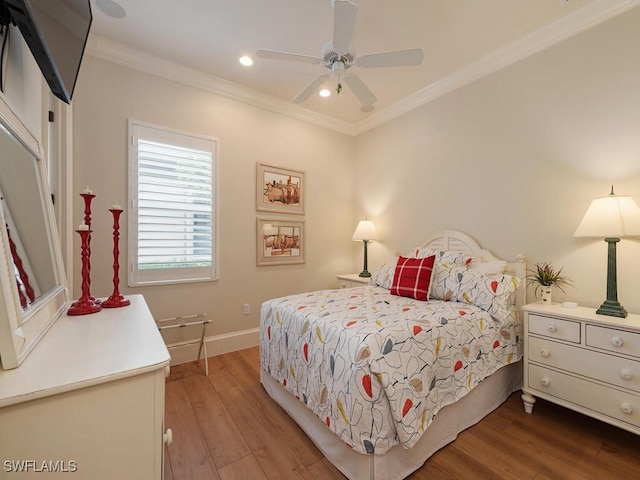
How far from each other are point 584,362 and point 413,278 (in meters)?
1.18

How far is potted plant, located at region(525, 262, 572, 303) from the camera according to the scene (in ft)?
7.04

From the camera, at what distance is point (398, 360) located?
1.46 m

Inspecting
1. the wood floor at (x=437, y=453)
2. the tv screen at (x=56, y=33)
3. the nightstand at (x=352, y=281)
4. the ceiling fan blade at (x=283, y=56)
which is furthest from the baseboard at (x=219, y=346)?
the ceiling fan blade at (x=283, y=56)

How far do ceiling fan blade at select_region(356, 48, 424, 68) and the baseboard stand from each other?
286 cm

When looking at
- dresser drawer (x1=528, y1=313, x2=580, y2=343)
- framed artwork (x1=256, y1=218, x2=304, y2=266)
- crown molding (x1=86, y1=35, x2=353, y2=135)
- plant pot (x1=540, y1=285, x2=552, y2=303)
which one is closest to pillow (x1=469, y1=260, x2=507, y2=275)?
plant pot (x1=540, y1=285, x2=552, y2=303)

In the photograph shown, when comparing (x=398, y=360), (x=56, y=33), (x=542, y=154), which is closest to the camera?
(x=56, y=33)

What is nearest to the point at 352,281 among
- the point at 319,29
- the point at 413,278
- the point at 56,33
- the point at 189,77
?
the point at 413,278

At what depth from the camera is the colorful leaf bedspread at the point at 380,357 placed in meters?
1.37

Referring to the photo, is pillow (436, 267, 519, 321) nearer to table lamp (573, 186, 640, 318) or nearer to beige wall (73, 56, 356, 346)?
table lamp (573, 186, 640, 318)

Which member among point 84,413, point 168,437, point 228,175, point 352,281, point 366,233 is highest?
point 228,175

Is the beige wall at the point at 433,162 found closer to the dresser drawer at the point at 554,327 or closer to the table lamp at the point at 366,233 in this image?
the table lamp at the point at 366,233

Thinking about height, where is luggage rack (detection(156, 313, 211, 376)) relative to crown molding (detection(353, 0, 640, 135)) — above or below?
below

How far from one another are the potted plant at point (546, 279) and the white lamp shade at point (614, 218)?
0.41 m

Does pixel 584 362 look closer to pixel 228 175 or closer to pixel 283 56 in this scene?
pixel 283 56
